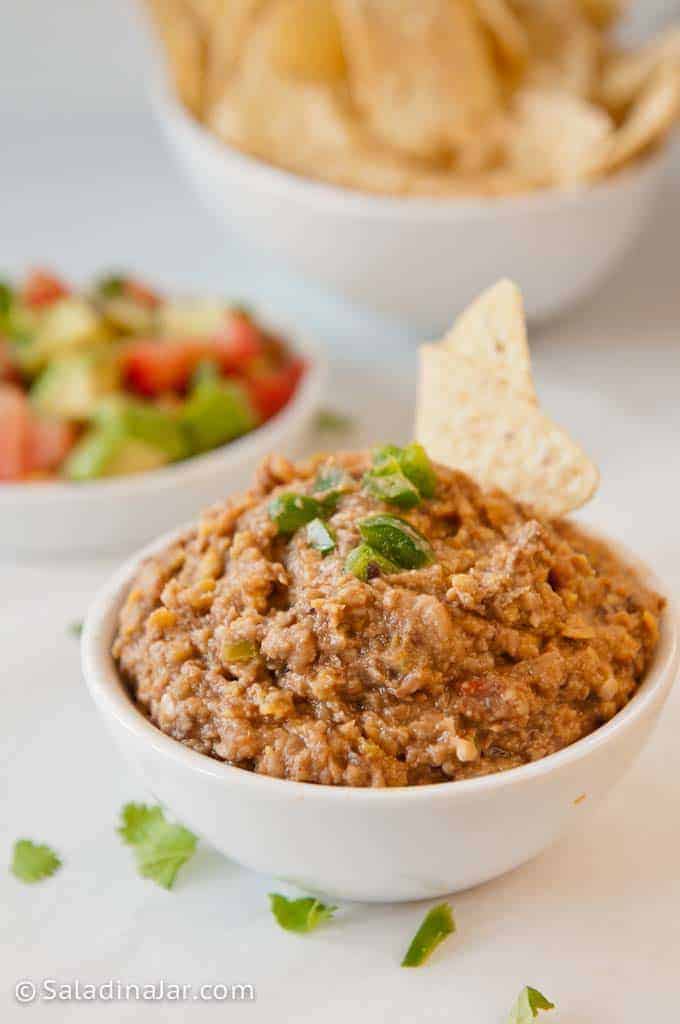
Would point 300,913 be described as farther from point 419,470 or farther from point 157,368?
point 157,368

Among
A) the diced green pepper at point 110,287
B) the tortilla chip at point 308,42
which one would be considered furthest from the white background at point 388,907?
the tortilla chip at point 308,42

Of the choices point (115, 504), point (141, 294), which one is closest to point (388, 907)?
point (115, 504)

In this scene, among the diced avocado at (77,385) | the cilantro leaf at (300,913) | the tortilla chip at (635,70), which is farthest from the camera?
the tortilla chip at (635,70)

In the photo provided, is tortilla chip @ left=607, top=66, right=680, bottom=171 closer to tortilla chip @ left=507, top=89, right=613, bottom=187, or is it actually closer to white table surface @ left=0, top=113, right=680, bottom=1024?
tortilla chip @ left=507, top=89, right=613, bottom=187

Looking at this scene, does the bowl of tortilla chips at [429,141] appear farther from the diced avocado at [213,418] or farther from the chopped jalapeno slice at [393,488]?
the chopped jalapeno slice at [393,488]

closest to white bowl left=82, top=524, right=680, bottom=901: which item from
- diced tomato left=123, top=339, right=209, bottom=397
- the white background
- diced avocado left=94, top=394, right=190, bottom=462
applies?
the white background

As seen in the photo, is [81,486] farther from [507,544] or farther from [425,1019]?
[425,1019]
